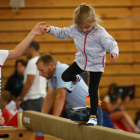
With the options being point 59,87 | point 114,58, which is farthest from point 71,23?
point 114,58

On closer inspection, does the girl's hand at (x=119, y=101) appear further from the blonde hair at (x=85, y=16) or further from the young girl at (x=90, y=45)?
the blonde hair at (x=85, y=16)

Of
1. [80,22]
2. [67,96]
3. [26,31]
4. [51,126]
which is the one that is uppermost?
[26,31]

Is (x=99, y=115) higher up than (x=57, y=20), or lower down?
lower down

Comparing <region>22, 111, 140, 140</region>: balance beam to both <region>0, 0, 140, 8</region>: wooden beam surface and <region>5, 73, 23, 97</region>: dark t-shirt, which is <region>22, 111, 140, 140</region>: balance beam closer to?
<region>5, 73, 23, 97</region>: dark t-shirt

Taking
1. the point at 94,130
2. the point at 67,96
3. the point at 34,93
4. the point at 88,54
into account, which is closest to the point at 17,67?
the point at 34,93

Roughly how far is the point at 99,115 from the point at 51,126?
530 millimetres

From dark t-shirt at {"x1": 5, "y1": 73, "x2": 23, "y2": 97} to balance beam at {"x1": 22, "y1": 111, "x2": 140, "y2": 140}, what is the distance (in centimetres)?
184

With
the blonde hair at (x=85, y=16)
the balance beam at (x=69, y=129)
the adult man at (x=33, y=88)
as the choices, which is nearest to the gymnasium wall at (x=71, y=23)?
the adult man at (x=33, y=88)

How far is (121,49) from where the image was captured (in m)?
5.09

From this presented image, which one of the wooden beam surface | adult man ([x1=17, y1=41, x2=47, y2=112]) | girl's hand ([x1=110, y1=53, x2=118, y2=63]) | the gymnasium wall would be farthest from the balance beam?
the wooden beam surface

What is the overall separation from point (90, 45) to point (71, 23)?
3.31 metres

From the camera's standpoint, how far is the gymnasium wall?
193 inches

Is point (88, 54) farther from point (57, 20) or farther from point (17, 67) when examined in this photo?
point (57, 20)

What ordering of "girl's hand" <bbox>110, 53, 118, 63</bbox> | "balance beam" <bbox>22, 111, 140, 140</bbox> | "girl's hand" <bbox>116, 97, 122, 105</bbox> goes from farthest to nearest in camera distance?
1. "girl's hand" <bbox>116, 97, 122, 105</bbox>
2. "girl's hand" <bbox>110, 53, 118, 63</bbox>
3. "balance beam" <bbox>22, 111, 140, 140</bbox>
